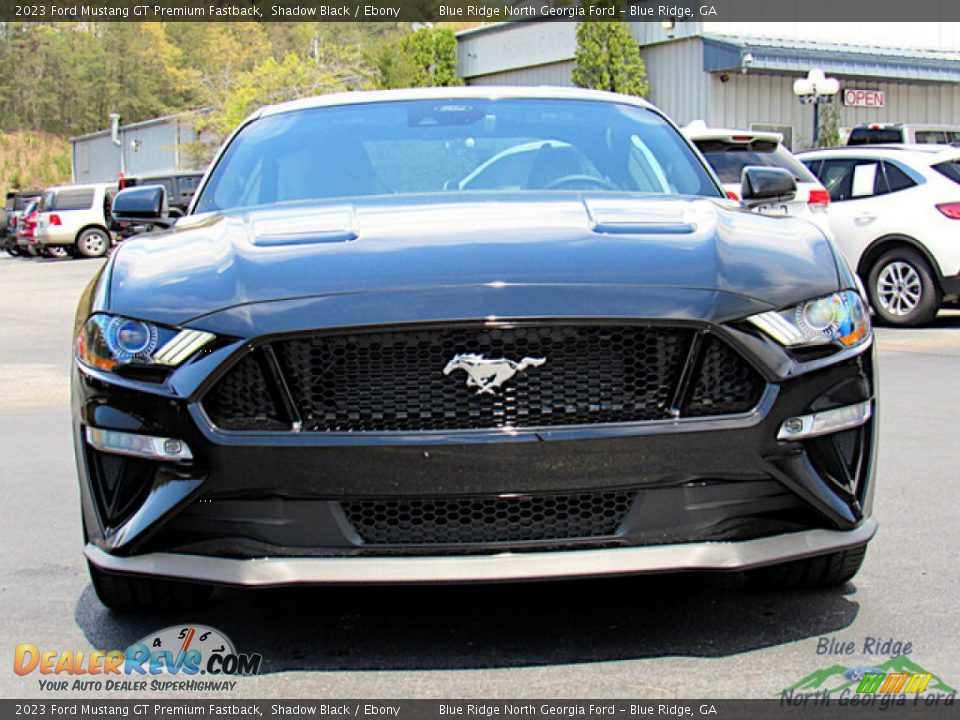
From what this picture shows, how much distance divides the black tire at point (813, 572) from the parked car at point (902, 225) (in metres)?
9.13

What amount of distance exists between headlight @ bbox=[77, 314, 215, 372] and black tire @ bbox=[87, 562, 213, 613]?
63cm

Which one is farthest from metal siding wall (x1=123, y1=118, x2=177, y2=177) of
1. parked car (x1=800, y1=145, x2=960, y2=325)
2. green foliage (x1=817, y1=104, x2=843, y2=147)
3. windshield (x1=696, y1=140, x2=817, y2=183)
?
parked car (x1=800, y1=145, x2=960, y2=325)

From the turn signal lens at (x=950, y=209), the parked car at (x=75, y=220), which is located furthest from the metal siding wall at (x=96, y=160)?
the turn signal lens at (x=950, y=209)

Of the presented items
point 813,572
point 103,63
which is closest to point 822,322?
point 813,572

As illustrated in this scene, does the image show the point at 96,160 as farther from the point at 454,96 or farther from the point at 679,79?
the point at 454,96

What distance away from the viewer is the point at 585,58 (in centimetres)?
3092

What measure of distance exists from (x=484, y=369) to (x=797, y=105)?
29607 millimetres

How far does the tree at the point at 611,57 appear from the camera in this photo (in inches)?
1209

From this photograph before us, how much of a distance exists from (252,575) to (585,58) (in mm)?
28674

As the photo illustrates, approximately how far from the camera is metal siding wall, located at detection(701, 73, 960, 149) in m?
30.3

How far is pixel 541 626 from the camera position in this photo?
3793 millimetres

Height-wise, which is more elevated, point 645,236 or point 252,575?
point 645,236

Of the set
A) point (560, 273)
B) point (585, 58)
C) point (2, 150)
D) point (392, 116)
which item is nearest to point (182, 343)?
point (560, 273)

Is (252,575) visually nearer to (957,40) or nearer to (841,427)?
(841,427)
